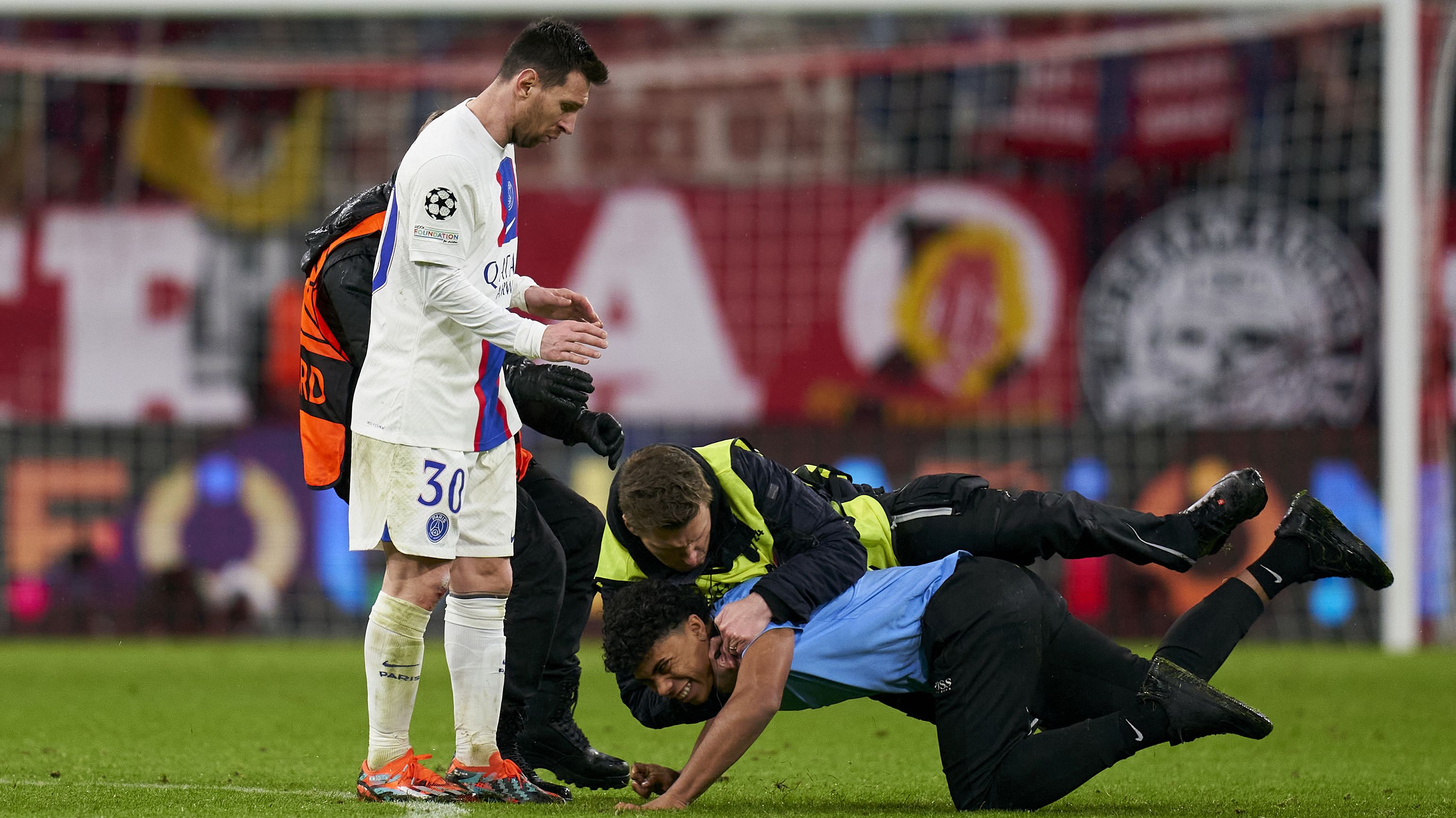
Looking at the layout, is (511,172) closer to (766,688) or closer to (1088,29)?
(766,688)

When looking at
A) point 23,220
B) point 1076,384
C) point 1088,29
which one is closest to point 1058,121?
point 1088,29

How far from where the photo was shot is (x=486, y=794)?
4254 mm

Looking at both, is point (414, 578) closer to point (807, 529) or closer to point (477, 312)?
point (477, 312)

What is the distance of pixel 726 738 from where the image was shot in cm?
376

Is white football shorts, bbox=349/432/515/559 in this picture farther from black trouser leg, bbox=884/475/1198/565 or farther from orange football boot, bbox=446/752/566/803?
black trouser leg, bbox=884/475/1198/565

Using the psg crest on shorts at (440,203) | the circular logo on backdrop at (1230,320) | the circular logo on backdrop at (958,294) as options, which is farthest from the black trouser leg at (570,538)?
the circular logo on backdrop at (1230,320)

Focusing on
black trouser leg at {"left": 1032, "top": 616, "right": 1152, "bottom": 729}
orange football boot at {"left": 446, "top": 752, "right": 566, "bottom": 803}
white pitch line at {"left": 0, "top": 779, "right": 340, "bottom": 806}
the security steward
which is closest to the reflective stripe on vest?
the security steward

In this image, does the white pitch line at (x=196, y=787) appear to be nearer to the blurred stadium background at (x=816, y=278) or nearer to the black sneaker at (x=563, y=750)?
the black sneaker at (x=563, y=750)

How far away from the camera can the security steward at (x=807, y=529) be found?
3.92 m

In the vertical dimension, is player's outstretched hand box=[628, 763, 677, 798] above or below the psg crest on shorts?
below

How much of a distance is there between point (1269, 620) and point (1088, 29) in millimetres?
4438

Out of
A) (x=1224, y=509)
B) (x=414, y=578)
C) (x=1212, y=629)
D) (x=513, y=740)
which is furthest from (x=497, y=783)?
(x=1224, y=509)

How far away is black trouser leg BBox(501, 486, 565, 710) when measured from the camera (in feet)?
15.2

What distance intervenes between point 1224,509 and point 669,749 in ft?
6.94
